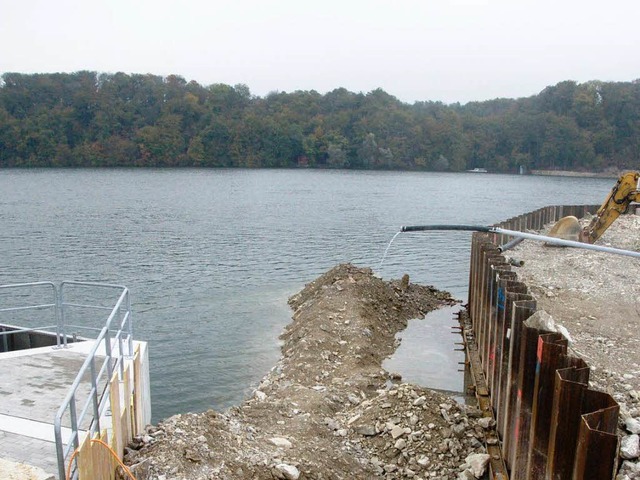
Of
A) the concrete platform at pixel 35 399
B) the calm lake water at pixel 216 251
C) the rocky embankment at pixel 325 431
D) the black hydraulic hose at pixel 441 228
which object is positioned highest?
the black hydraulic hose at pixel 441 228

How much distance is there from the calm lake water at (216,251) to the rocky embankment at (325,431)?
2245 millimetres

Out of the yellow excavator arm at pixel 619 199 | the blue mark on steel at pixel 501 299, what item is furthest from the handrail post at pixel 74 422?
the yellow excavator arm at pixel 619 199

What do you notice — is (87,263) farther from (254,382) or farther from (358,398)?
(358,398)

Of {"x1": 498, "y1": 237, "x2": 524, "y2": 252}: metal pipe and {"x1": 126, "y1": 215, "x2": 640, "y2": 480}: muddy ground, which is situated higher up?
{"x1": 498, "y1": 237, "x2": 524, "y2": 252}: metal pipe

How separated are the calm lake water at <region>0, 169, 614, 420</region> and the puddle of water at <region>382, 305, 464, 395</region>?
12.1ft

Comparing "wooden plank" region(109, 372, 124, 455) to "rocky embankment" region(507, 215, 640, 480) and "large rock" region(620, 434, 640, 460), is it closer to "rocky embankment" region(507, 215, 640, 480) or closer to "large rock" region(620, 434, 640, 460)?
"rocky embankment" region(507, 215, 640, 480)

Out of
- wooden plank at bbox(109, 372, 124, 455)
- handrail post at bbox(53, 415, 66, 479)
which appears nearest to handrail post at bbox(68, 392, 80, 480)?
handrail post at bbox(53, 415, 66, 479)

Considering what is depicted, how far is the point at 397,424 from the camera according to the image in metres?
10.0

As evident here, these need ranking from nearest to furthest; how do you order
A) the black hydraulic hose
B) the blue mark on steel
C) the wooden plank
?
the wooden plank < the blue mark on steel < the black hydraulic hose

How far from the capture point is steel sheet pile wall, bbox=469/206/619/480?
5.59 metres

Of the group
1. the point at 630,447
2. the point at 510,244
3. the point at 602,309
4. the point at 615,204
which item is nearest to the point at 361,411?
the point at 630,447

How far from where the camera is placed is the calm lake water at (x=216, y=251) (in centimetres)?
1723

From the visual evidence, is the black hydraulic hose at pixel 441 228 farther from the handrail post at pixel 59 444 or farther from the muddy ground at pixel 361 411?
the handrail post at pixel 59 444

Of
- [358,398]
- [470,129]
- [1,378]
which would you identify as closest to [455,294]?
[358,398]
